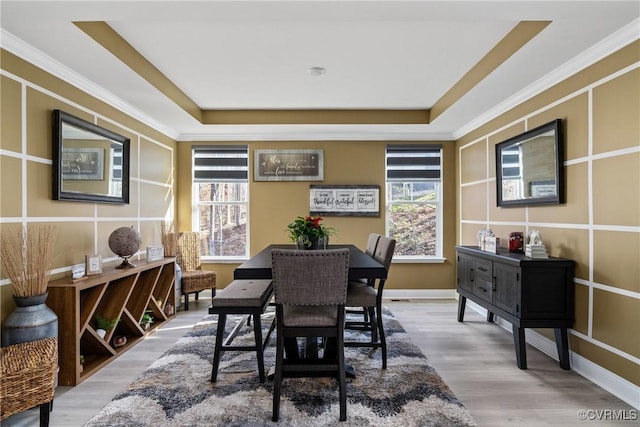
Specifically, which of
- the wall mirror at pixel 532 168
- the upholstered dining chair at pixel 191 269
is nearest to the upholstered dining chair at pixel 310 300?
the wall mirror at pixel 532 168

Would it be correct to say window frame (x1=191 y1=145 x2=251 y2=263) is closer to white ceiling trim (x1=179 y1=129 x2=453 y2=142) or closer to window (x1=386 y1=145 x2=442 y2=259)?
white ceiling trim (x1=179 y1=129 x2=453 y2=142)

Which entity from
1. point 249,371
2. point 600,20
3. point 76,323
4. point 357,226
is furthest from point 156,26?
point 357,226

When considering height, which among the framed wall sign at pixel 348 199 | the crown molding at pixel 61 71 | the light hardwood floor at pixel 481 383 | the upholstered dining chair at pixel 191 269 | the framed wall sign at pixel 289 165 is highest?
the crown molding at pixel 61 71

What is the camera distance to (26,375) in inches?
71.7

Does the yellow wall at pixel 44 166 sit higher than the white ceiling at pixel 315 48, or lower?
lower

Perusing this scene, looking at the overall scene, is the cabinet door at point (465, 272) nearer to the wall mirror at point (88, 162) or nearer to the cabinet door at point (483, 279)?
the cabinet door at point (483, 279)

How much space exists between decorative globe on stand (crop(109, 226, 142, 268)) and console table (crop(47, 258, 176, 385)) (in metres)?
0.14

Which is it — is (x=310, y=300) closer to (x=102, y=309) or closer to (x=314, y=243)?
(x=314, y=243)

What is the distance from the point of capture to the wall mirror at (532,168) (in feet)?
9.23

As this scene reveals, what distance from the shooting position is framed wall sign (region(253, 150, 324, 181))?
16.6ft

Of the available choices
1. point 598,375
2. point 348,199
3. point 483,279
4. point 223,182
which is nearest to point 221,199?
point 223,182

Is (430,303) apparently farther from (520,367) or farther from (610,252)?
(610,252)

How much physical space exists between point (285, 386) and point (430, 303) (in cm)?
296

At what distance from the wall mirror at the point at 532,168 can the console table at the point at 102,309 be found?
376 centimetres
